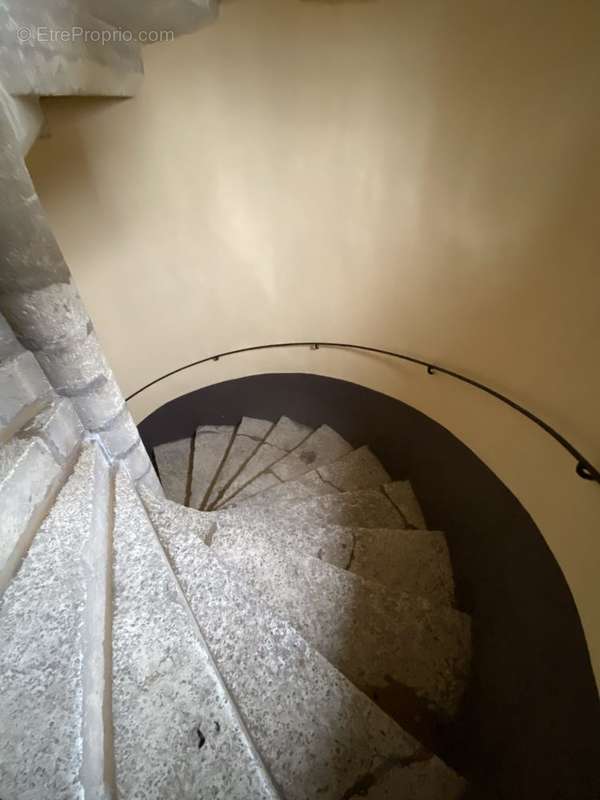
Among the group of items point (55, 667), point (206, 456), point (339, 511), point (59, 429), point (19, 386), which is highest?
point (19, 386)

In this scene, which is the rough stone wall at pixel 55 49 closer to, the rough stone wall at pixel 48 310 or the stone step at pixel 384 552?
the rough stone wall at pixel 48 310

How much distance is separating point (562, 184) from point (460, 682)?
1.85 meters

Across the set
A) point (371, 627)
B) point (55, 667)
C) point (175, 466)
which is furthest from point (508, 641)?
point (175, 466)

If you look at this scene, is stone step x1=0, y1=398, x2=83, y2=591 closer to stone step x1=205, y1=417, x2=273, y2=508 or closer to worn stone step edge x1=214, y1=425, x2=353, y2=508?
Answer: worn stone step edge x1=214, y1=425, x2=353, y2=508

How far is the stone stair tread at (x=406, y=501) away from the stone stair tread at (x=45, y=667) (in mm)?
1736

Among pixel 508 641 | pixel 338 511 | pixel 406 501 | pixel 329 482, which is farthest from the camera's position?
pixel 329 482

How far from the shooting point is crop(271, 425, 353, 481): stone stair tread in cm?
276

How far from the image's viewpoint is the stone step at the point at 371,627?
4.47 feet

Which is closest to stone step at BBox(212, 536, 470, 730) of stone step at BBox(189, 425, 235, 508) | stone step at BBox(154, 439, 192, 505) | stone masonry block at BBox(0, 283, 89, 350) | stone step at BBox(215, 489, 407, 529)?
stone step at BBox(215, 489, 407, 529)

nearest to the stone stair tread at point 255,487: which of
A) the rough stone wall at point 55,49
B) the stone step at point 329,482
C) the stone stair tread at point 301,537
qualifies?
the stone step at point 329,482

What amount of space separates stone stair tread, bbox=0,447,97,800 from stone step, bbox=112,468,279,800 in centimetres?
12

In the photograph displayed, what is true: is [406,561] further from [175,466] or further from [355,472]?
[175,466]

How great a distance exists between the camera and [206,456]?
3.08 meters

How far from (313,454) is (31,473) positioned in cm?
205
